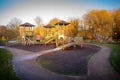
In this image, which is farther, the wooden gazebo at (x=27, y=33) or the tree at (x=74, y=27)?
the tree at (x=74, y=27)

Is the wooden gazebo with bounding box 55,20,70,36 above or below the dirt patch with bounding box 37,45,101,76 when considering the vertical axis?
above

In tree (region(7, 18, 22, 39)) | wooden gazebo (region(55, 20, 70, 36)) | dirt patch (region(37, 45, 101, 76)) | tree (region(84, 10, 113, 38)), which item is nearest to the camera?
dirt patch (region(37, 45, 101, 76))

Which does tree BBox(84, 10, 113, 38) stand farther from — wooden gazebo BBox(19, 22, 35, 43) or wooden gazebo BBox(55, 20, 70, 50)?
wooden gazebo BBox(19, 22, 35, 43)

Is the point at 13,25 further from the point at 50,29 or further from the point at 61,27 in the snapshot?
the point at 50,29

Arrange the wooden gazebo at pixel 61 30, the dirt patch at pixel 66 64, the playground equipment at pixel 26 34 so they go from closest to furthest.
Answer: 1. the dirt patch at pixel 66 64
2. the wooden gazebo at pixel 61 30
3. the playground equipment at pixel 26 34

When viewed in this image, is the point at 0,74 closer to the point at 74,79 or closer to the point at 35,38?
the point at 74,79

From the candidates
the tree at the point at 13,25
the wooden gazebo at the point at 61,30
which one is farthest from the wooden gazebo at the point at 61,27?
the tree at the point at 13,25

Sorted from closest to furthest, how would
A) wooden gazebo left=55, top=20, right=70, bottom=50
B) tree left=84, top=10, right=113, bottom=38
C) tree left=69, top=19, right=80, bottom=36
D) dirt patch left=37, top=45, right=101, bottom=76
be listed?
dirt patch left=37, top=45, right=101, bottom=76 < tree left=84, top=10, right=113, bottom=38 < wooden gazebo left=55, top=20, right=70, bottom=50 < tree left=69, top=19, right=80, bottom=36

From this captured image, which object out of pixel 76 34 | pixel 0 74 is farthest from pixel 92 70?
pixel 76 34

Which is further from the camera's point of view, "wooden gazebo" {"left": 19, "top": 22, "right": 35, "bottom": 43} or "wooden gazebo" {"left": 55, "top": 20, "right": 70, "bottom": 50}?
"wooden gazebo" {"left": 19, "top": 22, "right": 35, "bottom": 43}

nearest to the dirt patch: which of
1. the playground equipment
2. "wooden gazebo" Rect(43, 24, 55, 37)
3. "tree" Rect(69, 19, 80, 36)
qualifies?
"wooden gazebo" Rect(43, 24, 55, 37)

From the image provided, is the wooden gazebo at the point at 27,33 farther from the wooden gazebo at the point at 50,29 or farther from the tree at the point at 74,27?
the tree at the point at 74,27

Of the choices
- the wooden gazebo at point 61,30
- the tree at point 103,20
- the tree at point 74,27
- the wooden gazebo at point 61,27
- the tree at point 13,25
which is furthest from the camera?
the tree at point 74,27

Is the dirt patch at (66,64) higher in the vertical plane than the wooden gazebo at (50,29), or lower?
lower
